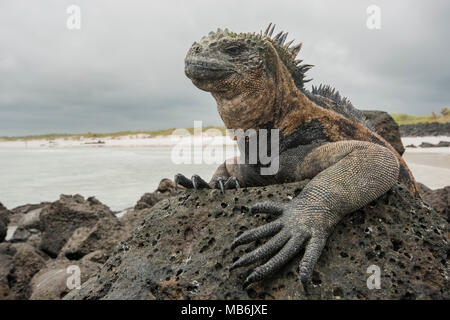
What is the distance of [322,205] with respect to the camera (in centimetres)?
201

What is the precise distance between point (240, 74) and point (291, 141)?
708 mm

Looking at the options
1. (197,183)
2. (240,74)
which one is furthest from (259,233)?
(240,74)

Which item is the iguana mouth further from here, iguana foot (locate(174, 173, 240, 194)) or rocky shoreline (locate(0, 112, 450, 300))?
rocky shoreline (locate(0, 112, 450, 300))

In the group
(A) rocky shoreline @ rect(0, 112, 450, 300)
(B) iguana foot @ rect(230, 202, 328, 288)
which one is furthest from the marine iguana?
(A) rocky shoreline @ rect(0, 112, 450, 300)

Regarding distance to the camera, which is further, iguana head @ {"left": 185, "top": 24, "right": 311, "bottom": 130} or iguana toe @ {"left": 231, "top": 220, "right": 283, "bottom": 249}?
iguana head @ {"left": 185, "top": 24, "right": 311, "bottom": 130}

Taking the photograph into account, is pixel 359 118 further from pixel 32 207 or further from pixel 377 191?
pixel 32 207

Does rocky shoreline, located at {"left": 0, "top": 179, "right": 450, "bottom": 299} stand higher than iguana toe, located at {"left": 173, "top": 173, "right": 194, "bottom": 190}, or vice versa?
iguana toe, located at {"left": 173, "top": 173, "right": 194, "bottom": 190}

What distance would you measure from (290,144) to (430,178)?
34.4 feet

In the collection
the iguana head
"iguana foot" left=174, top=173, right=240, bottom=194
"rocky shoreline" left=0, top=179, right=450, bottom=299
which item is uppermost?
the iguana head

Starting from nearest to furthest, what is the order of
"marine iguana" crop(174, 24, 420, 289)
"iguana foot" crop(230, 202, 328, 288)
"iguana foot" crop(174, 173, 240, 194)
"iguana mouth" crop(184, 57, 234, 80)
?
"iguana foot" crop(230, 202, 328, 288)
"marine iguana" crop(174, 24, 420, 289)
"iguana mouth" crop(184, 57, 234, 80)
"iguana foot" crop(174, 173, 240, 194)

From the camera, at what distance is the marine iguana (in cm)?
192

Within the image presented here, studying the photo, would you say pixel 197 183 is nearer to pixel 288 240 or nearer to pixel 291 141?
pixel 291 141

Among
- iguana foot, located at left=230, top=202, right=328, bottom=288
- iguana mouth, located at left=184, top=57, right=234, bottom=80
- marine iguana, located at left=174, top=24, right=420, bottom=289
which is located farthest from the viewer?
iguana mouth, located at left=184, top=57, right=234, bottom=80
